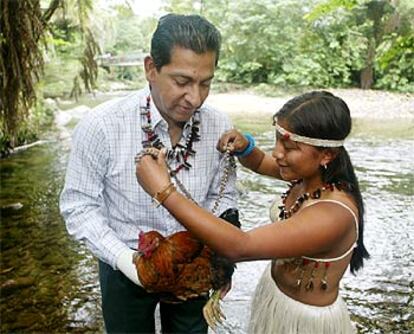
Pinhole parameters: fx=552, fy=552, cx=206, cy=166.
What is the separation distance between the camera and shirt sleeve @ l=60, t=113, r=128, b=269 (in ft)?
6.23

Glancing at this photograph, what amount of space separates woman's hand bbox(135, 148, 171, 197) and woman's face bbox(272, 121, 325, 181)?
0.46m

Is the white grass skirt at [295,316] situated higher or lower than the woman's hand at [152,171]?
lower

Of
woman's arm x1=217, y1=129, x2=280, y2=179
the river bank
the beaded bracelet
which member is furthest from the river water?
the river bank

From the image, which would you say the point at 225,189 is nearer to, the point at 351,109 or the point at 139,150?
the point at 139,150

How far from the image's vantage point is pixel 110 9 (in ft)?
31.6

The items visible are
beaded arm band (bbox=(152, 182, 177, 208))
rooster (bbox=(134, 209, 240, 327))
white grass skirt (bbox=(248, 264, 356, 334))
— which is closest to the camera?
beaded arm band (bbox=(152, 182, 177, 208))

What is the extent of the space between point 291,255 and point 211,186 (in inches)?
19.9

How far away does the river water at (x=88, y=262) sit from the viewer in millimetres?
4102

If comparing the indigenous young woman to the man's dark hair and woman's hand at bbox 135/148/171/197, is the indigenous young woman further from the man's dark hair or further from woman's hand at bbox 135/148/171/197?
the man's dark hair

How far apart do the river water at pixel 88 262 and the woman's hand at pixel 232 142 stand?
1917mm

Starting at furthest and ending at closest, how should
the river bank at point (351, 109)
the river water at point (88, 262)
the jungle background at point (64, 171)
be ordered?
the river bank at point (351, 109) < the jungle background at point (64, 171) < the river water at point (88, 262)

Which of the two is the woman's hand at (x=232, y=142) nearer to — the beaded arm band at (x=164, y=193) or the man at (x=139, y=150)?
the man at (x=139, y=150)

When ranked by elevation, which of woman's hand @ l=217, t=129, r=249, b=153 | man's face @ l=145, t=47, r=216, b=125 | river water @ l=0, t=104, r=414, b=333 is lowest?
river water @ l=0, t=104, r=414, b=333

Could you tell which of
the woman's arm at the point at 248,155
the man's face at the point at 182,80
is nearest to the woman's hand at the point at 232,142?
the woman's arm at the point at 248,155
